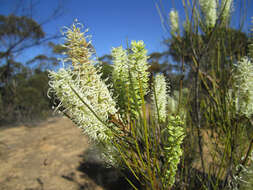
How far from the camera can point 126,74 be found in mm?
394

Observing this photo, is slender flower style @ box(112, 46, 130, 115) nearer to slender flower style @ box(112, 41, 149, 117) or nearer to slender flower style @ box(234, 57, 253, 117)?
slender flower style @ box(112, 41, 149, 117)

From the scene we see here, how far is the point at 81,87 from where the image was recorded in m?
0.38

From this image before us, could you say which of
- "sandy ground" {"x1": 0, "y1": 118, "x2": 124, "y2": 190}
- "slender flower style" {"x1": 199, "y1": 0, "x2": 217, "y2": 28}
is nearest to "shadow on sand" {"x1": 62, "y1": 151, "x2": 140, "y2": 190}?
"sandy ground" {"x1": 0, "y1": 118, "x2": 124, "y2": 190}

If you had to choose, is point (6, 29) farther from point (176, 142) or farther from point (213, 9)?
point (176, 142)

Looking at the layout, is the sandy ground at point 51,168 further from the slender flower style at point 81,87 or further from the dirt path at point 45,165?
the slender flower style at point 81,87

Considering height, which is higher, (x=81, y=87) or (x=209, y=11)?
(x=209, y=11)

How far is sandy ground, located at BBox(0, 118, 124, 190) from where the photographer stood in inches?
62.6

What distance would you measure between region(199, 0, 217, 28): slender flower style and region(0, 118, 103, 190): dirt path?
1698mm

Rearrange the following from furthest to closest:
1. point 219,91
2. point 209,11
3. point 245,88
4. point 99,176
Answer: point 99,176
point 209,11
point 219,91
point 245,88

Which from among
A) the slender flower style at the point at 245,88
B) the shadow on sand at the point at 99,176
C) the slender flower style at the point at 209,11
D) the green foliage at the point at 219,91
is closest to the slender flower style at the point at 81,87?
the green foliage at the point at 219,91

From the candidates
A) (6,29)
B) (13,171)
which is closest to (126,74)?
(13,171)

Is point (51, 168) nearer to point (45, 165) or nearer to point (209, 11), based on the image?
point (45, 165)

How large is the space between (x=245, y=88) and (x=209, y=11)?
25.0 inches

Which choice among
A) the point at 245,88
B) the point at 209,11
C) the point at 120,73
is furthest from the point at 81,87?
the point at 209,11
